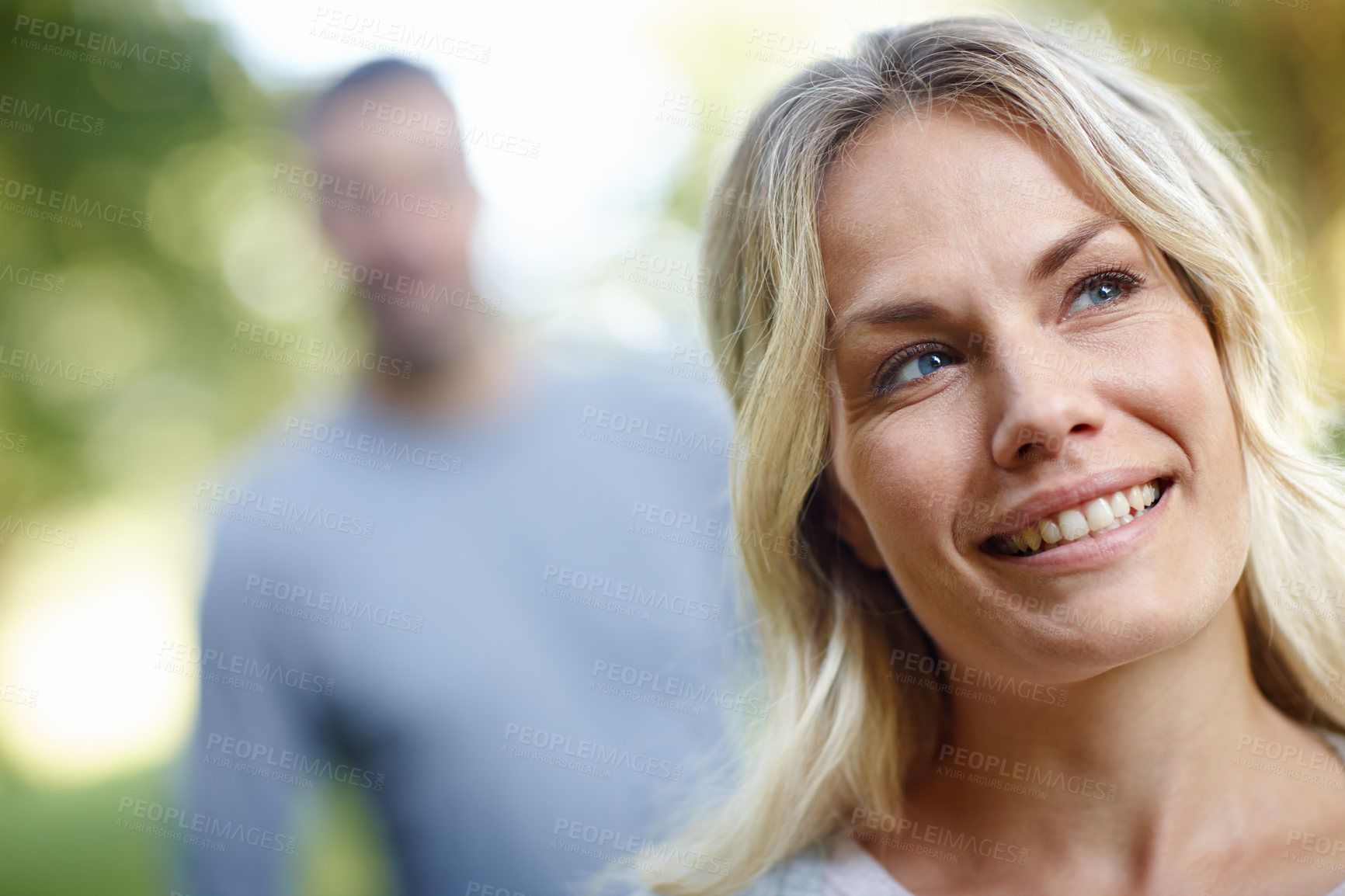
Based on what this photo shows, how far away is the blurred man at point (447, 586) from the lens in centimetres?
234

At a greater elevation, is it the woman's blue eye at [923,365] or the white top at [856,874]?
the woman's blue eye at [923,365]

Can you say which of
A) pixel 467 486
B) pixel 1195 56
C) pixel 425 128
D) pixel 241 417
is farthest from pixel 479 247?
pixel 241 417

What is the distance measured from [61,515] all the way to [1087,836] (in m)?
9.19

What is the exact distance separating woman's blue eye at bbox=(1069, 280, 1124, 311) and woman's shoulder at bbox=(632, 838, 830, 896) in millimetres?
1054

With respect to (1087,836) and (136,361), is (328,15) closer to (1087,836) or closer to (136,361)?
(1087,836)

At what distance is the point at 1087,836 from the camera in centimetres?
139

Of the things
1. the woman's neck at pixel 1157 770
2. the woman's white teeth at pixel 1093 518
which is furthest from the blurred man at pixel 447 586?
the woman's white teeth at pixel 1093 518

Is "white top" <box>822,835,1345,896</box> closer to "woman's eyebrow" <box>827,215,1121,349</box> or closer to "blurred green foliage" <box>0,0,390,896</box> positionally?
"woman's eyebrow" <box>827,215,1121,349</box>

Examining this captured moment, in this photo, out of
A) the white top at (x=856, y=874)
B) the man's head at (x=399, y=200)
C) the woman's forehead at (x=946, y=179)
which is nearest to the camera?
the woman's forehead at (x=946, y=179)

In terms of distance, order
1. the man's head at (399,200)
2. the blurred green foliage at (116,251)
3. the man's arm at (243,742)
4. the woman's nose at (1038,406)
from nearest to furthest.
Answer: the woman's nose at (1038,406), the man's arm at (243,742), the man's head at (399,200), the blurred green foliage at (116,251)

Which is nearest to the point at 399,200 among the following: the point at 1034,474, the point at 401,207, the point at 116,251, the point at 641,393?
the point at 401,207

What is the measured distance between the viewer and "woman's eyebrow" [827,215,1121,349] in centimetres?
124

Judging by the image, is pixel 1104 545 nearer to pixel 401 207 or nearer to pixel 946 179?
pixel 946 179

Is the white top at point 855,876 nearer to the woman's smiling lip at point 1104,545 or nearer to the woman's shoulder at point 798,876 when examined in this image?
the woman's shoulder at point 798,876
